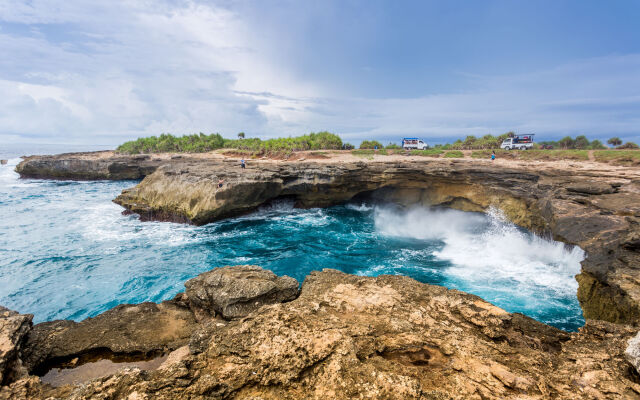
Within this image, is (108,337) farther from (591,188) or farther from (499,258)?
(591,188)

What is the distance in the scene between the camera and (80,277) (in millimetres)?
11953

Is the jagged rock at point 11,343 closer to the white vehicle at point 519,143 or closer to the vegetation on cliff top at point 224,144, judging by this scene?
the vegetation on cliff top at point 224,144

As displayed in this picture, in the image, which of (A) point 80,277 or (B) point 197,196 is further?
(B) point 197,196

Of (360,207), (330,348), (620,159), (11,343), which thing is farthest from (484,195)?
(11,343)

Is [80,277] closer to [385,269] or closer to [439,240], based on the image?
[385,269]

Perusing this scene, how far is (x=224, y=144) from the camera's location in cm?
5303

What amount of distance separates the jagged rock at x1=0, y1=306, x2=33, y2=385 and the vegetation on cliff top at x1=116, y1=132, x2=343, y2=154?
34.1m

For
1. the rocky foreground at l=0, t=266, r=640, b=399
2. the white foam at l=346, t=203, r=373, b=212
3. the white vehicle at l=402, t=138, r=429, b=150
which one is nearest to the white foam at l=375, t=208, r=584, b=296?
the white foam at l=346, t=203, r=373, b=212

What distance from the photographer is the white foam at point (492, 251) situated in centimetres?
1190

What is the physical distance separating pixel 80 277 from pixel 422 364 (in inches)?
582

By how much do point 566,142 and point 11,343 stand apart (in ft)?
150

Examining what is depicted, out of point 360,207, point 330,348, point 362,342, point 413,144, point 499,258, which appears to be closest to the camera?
point 330,348

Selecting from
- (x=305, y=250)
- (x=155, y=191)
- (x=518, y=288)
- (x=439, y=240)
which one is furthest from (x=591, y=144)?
(x=155, y=191)

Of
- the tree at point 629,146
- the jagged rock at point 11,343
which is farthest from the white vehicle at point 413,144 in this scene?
the jagged rock at point 11,343
